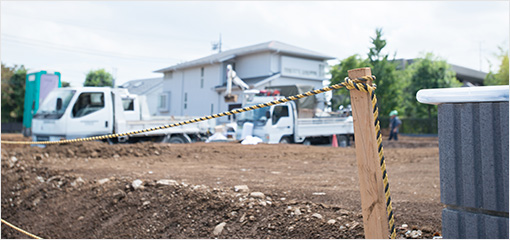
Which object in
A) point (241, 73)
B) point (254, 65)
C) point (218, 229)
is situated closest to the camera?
point (218, 229)

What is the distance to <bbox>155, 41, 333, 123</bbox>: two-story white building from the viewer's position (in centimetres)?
2908

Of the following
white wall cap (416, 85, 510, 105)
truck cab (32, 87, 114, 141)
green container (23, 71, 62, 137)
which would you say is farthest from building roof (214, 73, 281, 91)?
white wall cap (416, 85, 510, 105)

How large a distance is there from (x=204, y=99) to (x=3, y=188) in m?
25.2

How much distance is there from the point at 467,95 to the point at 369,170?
68cm

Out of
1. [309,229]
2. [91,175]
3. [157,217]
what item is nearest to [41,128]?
[91,175]

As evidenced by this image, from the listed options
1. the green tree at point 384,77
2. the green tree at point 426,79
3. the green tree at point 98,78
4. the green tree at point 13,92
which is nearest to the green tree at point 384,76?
the green tree at point 384,77

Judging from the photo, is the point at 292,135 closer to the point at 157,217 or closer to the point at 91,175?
the point at 91,175

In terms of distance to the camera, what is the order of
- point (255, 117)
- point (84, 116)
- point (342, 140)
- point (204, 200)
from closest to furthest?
point (204, 200) → point (84, 116) → point (255, 117) → point (342, 140)

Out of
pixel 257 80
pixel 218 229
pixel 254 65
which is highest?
pixel 254 65

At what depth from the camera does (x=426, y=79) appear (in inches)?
1276

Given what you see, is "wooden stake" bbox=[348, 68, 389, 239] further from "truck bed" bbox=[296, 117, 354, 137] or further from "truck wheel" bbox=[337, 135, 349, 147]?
"truck wheel" bbox=[337, 135, 349, 147]

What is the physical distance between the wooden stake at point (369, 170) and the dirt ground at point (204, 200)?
4.65 ft

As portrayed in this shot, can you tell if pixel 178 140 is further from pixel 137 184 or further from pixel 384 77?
pixel 384 77

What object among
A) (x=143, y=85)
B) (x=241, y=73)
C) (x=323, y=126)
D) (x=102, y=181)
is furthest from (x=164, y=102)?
(x=102, y=181)
